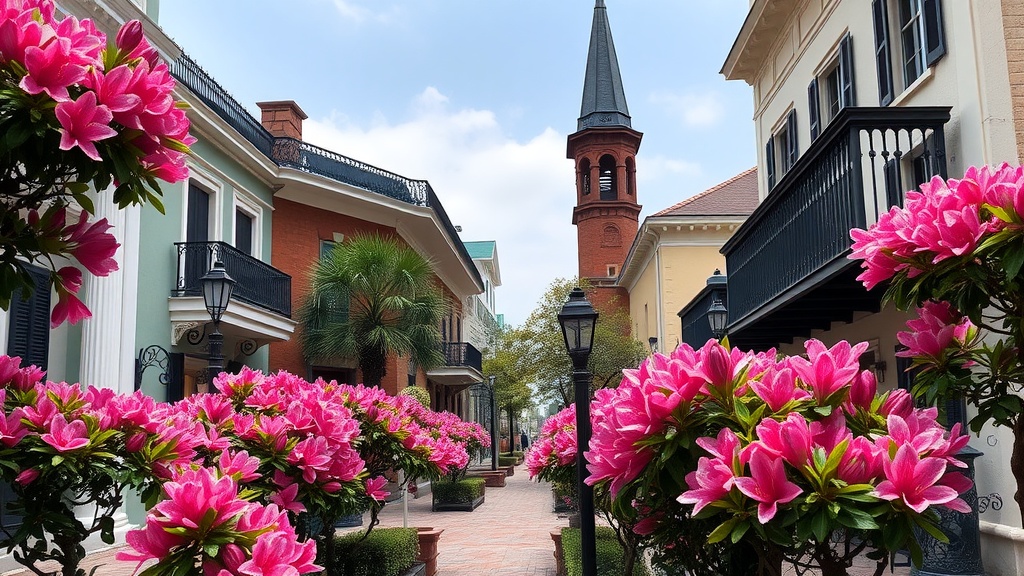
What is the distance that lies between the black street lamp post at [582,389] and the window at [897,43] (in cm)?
507

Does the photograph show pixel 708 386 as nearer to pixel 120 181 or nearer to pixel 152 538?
pixel 152 538

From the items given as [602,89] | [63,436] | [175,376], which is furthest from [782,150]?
[602,89]

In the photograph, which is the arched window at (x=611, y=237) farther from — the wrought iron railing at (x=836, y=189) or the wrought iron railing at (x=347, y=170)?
the wrought iron railing at (x=836, y=189)

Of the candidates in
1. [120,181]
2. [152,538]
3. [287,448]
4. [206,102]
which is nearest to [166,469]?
[152,538]

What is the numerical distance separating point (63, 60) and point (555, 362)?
1170 inches

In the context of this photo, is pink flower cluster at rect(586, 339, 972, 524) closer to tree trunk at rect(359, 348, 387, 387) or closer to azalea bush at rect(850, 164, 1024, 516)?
azalea bush at rect(850, 164, 1024, 516)

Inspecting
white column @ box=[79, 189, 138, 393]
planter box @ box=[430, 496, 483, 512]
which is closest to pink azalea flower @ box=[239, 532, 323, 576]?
white column @ box=[79, 189, 138, 393]

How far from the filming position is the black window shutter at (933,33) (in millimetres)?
8203

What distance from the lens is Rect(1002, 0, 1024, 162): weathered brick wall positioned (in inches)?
291

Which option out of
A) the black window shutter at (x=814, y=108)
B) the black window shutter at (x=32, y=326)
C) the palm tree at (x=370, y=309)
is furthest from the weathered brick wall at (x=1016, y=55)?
the palm tree at (x=370, y=309)

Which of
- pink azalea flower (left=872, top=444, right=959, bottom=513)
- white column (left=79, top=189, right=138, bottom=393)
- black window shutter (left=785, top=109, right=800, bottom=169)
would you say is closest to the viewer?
pink azalea flower (left=872, top=444, right=959, bottom=513)

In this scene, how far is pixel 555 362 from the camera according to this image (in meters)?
31.7

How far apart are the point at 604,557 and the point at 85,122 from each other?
6684 mm

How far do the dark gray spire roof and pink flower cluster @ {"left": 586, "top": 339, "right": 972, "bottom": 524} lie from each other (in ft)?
140
